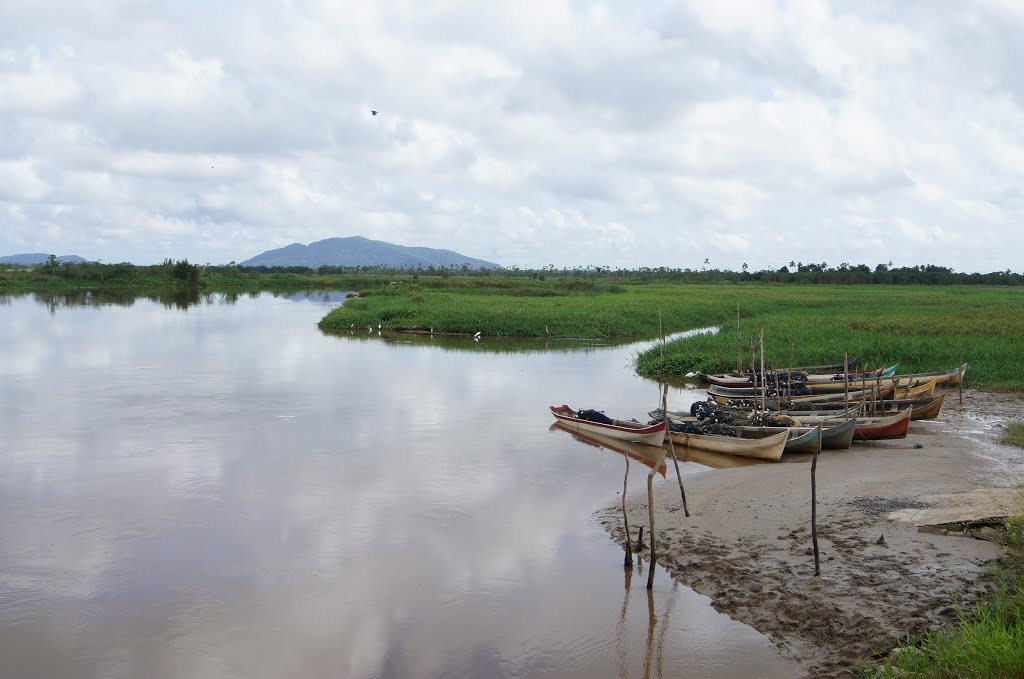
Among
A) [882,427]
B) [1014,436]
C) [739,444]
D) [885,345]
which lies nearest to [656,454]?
[739,444]

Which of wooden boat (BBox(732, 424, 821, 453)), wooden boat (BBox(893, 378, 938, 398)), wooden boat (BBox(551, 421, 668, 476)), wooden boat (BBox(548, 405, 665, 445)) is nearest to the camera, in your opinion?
wooden boat (BBox(732, 424, 821, 453))

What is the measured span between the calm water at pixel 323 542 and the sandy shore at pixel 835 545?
44 cm

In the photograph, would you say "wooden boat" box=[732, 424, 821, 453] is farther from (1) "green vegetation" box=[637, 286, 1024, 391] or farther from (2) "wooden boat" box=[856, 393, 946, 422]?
(1) "green vegetation" box=[637, 286, 1024, 391]

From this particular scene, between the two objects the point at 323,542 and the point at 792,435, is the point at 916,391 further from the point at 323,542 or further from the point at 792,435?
the point at 323,542

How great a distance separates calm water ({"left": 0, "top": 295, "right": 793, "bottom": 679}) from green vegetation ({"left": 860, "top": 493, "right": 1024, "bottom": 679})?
1.23 metres

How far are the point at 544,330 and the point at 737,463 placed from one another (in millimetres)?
22741

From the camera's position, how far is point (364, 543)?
977 centimetres

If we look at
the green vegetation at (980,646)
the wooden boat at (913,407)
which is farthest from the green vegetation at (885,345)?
the green vegetation at (980,646)

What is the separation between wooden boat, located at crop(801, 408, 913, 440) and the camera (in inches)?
544

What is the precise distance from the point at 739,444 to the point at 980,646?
8.26 meters

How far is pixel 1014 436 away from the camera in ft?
45.7

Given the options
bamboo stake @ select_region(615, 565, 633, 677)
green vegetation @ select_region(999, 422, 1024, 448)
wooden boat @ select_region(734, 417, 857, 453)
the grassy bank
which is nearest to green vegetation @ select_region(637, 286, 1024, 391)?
the grassy bank

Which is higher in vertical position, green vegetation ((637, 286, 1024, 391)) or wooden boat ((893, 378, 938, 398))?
green vegetation ((637, 286, 1024, 391))

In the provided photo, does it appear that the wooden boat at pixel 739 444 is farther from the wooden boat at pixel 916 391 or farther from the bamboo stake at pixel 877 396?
the wooden boat at pixel 916 391
